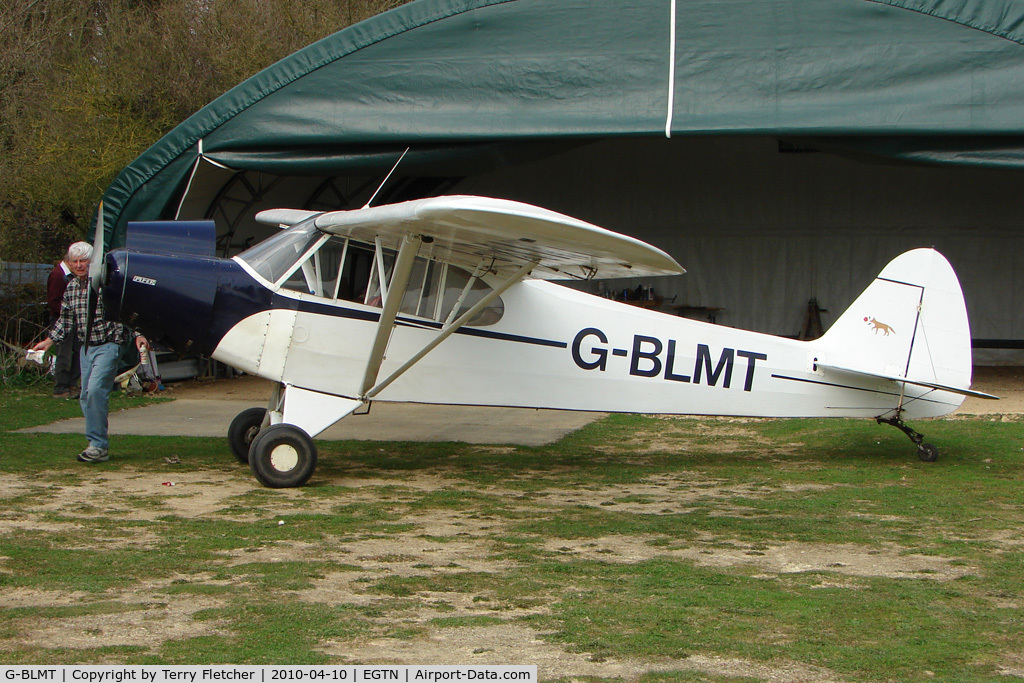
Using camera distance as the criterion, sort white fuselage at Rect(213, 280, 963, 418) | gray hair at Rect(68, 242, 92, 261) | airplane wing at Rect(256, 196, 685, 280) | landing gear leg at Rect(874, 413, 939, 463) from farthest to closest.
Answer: landing gear leg at Rect(874, 413, 939, 463)
gray hair at Rect(68, 242, 92, 261)
white fuselage at Rect(213, 280, 963, 418)
airplane wing at Rect(256, 196, 685, 280)

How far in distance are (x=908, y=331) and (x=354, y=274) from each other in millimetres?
4980

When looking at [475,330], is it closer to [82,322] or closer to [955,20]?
[82,322]

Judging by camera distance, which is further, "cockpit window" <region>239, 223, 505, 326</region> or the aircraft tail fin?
the aircraft tail fin

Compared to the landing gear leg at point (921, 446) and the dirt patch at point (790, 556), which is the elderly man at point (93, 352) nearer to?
the dirt patch at point (790, 556)

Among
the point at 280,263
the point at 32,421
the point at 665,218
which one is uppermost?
the point at 665,218

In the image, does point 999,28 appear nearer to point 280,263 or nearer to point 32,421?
point 280,263

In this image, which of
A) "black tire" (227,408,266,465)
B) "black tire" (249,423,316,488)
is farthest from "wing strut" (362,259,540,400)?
"black tire" (227,408,266,465)

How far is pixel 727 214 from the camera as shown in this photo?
63.5 ft

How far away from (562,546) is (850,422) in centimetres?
689

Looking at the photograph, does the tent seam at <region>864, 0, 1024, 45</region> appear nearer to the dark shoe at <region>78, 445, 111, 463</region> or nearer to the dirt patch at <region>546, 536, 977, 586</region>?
the dirt patch at <region>546, 536, 977, 586</region>

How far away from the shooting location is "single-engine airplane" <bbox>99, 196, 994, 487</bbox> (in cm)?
719

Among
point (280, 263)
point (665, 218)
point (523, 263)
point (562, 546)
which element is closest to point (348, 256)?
point (280, 263)
